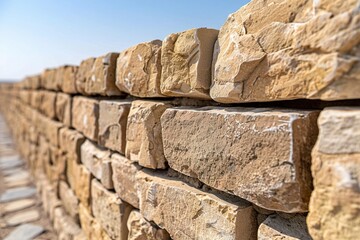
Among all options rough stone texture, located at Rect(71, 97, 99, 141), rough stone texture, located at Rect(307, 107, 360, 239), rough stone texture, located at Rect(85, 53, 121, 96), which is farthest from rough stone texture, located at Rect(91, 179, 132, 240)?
rough stone texture, located at Rect(307, 107, 360, 239)

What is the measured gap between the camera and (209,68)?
45.4 inches

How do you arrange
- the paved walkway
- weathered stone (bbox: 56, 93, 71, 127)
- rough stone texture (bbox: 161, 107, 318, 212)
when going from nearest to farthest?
1. rough stone texture (bbox: 161, 107, 318, 212)
2. weathered stone (bbox: 56, 93, 71, 127)
3. the paved walkway

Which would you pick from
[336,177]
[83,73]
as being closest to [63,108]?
[83,73]

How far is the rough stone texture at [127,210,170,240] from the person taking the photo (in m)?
1.46

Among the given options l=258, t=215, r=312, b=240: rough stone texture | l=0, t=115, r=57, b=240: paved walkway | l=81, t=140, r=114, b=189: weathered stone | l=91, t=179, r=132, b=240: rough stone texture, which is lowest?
l=0, t=115, r=57, b=240: paved walkway

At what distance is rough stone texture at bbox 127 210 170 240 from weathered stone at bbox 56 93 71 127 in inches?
65.0

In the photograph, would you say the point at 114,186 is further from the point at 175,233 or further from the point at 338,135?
the point at 338,135

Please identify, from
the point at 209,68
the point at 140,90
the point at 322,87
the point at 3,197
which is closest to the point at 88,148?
the point at 140,90

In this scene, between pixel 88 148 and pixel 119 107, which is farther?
pixel 88 148

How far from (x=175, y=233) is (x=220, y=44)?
83cm

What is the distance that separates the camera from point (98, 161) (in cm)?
212

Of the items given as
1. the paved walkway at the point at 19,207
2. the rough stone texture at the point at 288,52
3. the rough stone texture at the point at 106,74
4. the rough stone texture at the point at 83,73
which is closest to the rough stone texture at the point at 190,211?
the rough stone texture at the point at 288,52

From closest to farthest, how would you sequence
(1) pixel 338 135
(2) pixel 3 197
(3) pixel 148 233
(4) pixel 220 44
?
(1) pixel 338 135
(4) pixel 220 44
(3) pixel 148 233
(2) pixel 3 197

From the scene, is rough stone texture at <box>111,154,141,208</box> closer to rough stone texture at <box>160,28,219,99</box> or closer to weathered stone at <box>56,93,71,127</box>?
rough stone texture at <box>160,28,219,99</box>
